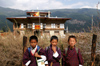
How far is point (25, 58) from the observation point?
2473 mm

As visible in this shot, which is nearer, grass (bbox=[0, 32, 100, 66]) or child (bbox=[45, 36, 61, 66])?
child (bbox=[45, 36, 61, 66])

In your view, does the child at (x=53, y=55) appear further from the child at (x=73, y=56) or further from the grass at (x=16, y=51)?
the grass at (x=16, y=51)

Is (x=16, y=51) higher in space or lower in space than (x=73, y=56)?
lower

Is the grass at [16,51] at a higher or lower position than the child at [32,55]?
lower

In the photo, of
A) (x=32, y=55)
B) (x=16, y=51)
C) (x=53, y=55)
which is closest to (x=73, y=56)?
(x=53, y=55)

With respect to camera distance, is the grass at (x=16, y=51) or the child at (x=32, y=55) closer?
the child at (x=32, y=55)

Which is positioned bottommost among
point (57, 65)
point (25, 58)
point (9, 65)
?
point (9, 65)

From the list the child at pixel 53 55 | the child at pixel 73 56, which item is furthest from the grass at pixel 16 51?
the child at pixel 53 55

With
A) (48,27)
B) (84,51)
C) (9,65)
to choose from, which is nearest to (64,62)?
(84,51)

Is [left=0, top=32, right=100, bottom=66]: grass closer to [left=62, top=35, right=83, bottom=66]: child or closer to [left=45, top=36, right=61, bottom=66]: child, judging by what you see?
[left=62, top=35, right=83, bottom=66]: child

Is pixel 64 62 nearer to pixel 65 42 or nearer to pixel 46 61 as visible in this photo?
pixel 46 61

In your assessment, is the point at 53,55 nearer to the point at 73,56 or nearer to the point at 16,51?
the point at 73,56

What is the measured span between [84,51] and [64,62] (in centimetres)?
258

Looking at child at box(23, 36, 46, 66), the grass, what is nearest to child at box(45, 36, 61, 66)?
child at box(23, 36, 46, 66)
